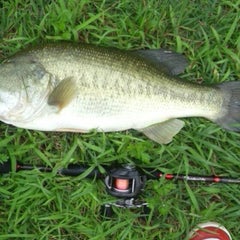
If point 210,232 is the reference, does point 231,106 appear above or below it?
above

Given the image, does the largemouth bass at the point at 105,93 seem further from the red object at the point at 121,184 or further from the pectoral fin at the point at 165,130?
the red object at the point at 121,184

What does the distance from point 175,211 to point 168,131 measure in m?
0.66

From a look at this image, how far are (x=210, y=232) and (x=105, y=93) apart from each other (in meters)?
1.35

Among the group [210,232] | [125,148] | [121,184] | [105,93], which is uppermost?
[105,93]

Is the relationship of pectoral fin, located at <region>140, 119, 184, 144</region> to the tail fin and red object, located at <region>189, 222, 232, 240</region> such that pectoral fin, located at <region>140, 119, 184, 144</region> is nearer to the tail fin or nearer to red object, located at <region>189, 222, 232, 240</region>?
the tail fin

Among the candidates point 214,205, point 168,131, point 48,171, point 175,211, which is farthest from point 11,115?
point 214,205

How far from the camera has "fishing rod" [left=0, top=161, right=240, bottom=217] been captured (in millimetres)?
3270

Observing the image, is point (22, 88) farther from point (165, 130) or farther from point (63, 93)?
point (165, 130)

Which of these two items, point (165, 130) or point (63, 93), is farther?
point (165, 130)

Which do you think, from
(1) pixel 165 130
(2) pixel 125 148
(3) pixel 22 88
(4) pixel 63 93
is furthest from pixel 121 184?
(3) pixel 22 88

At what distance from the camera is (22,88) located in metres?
3.06

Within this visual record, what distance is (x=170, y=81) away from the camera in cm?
329

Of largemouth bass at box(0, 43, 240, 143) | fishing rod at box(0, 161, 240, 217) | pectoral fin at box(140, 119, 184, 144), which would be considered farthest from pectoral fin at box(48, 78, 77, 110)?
pectoral fin at box(140, 119, 184, 144)

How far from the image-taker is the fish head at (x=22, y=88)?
10.0 feet
